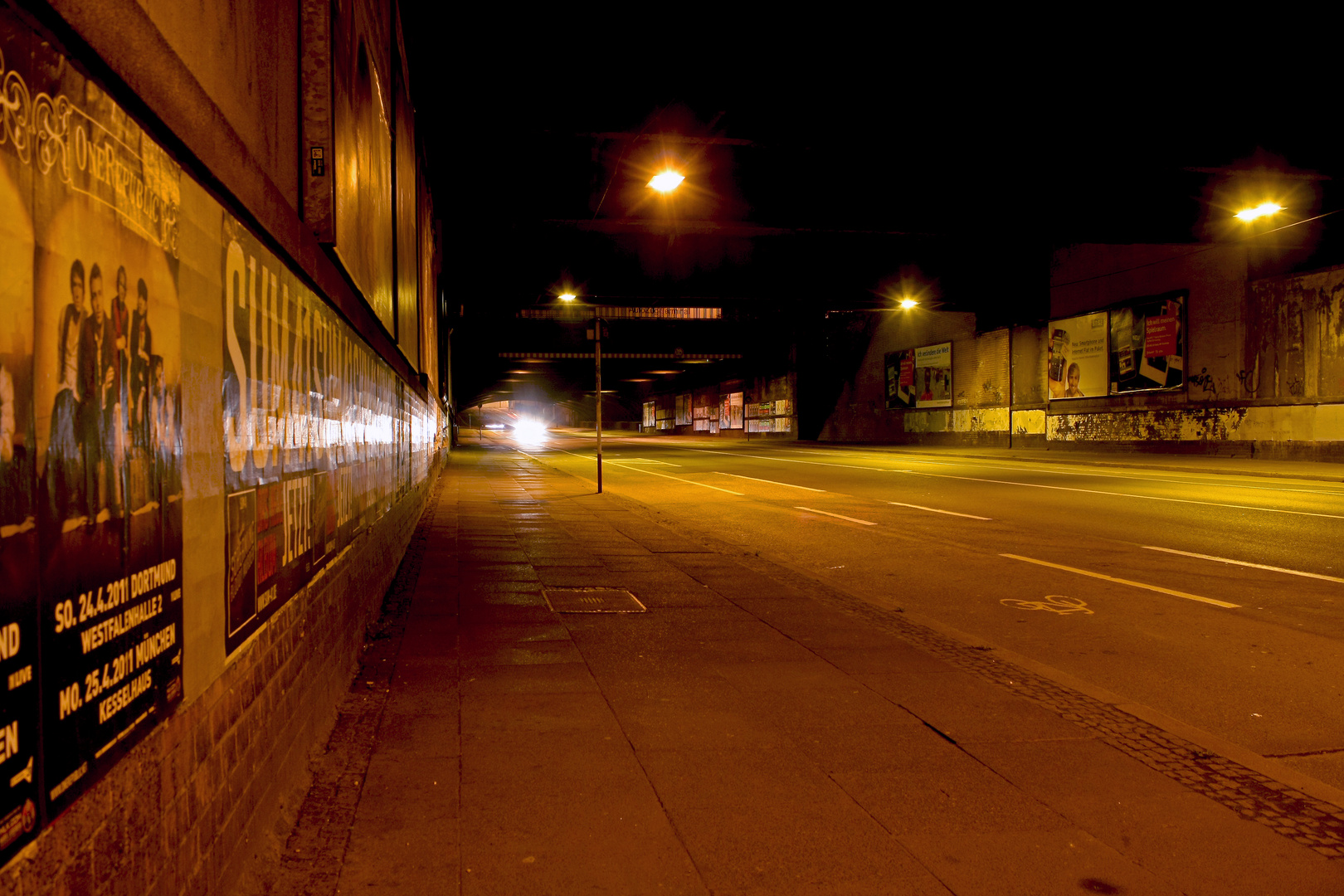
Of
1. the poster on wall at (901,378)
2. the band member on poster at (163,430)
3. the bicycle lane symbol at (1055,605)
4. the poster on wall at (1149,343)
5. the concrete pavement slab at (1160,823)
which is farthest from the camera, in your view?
the poster on wall at (901,378)

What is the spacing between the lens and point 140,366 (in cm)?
210

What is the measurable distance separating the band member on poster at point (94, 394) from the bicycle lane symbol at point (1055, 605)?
714cm

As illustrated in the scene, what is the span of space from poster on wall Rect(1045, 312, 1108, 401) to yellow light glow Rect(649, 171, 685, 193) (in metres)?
23.1

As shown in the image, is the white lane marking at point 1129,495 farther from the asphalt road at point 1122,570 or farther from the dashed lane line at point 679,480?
the dashed lane line at point 679,480

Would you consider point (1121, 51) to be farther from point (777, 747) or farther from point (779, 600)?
point (777, 747)

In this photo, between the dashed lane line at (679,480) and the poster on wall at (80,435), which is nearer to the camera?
the poster on wall at (80,435)

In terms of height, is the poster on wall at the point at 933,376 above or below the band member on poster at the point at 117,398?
above

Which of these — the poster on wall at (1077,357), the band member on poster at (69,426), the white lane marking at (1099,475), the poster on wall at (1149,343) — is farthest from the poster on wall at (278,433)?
the poster on wall at (1077,357)

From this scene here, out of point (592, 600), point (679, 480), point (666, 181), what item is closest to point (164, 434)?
point (592, 600)

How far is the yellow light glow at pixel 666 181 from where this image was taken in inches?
543

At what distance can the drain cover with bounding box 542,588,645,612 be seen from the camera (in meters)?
7.32

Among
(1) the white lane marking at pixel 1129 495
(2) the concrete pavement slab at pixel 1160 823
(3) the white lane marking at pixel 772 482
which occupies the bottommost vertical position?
(2) the concrete pavement slab at pixel 1160 823

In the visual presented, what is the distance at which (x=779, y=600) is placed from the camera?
7.61 m

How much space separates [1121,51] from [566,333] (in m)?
31.1
